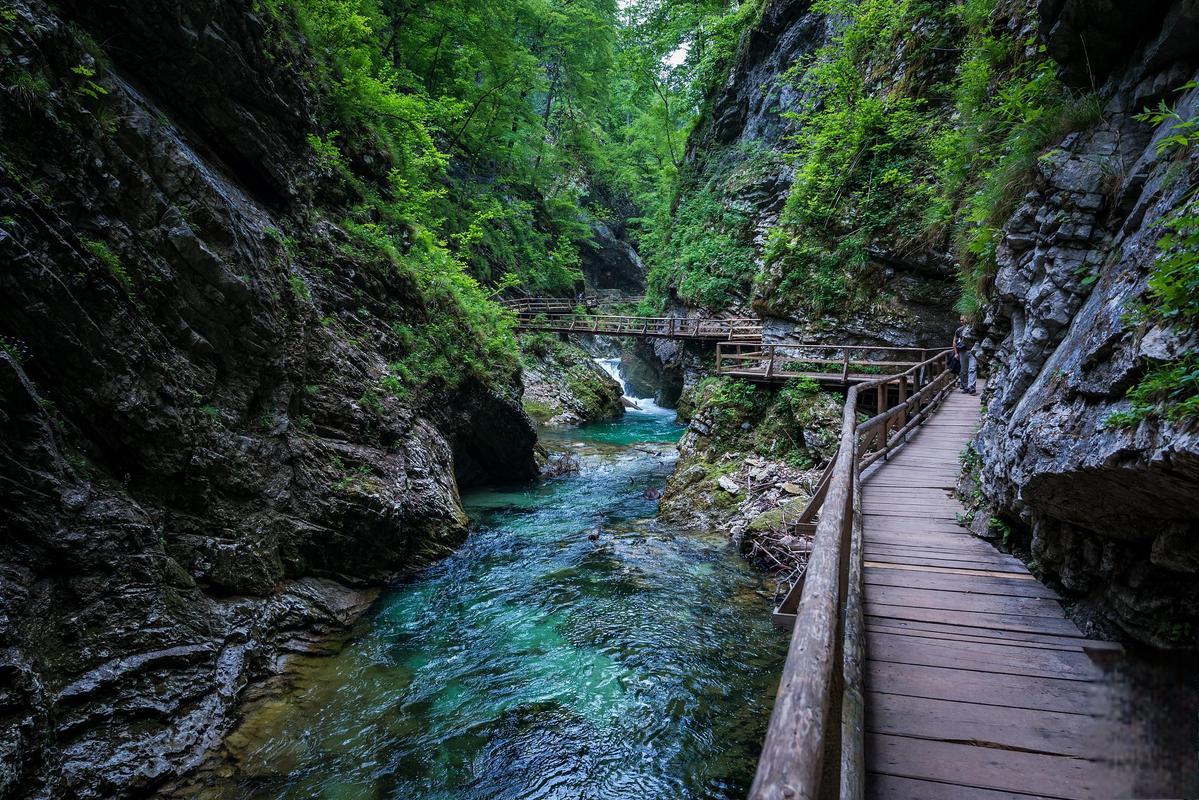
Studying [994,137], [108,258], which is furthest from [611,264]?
[108,258]

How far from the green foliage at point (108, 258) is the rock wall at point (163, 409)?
0.07 feet

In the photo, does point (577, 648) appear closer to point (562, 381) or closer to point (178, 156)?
point (178, 156)

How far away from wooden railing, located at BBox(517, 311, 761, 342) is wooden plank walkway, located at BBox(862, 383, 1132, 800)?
15.2m

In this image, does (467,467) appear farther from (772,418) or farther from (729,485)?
(772,418)

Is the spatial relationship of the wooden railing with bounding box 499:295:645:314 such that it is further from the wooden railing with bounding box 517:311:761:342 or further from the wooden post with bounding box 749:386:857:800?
the wooden post with bounding box 749:386:857:800

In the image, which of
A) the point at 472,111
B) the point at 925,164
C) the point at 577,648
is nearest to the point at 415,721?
the point at 577,648

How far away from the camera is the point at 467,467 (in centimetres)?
1364

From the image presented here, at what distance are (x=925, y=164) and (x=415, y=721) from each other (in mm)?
16584

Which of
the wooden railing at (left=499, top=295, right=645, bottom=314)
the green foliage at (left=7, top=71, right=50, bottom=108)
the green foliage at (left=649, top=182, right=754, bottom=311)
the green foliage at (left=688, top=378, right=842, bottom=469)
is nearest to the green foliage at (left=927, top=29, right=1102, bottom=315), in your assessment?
the green foliage at (left=688, top=378, right=842, bottom=469)

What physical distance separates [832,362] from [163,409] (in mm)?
12375

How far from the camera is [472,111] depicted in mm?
21062

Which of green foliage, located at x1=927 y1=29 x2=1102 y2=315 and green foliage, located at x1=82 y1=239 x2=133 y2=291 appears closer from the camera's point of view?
green foliage, located at x1=82 y1=239 x2=133 y2=291

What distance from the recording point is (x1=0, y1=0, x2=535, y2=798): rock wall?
13.6ft

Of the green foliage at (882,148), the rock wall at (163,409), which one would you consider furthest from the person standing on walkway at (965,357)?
the rock wall at (163,409)
